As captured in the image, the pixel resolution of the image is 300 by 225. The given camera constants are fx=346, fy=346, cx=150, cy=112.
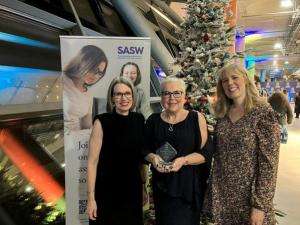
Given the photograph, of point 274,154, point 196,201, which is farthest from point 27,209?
point 274,154

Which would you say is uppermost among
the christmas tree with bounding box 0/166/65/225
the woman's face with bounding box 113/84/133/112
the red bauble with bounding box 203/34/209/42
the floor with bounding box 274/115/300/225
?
the red bauble with bounding box 203/34/209/42

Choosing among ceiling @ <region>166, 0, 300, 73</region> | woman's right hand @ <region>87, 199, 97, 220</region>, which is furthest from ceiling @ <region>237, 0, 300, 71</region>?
woman's right hand @ <region>87, 199, 97, 220</region>

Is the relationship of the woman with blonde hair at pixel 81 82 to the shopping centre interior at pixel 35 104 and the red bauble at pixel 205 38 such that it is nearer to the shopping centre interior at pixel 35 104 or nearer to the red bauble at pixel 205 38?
the shopping centre interior at pixel 35 104

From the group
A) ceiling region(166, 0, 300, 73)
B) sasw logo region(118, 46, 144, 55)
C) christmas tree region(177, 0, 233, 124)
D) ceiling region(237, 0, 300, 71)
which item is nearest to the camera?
sasw logo region(118, 46, 144, 55)

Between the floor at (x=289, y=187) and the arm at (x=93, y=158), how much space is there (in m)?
2.64

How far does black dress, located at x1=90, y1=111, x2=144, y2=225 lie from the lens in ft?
7.66

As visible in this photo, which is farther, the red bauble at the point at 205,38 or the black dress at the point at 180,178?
the red bauble at the point at 205,38

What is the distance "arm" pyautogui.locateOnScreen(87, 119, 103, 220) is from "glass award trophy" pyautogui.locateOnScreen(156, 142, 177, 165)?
425 millimetres

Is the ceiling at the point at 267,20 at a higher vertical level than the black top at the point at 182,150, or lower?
higher

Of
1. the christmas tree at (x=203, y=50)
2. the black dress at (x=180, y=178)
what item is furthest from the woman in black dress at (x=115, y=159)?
the christmas tree at (x=203, y=50)

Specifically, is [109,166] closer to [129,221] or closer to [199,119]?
[129,221]

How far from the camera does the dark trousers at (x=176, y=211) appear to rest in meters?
2.27

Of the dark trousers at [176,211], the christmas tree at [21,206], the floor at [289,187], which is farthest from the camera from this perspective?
the floor at [289,187]

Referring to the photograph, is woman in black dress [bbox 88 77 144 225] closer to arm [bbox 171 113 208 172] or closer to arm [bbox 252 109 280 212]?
arm [bbox 171 113 208 172]
